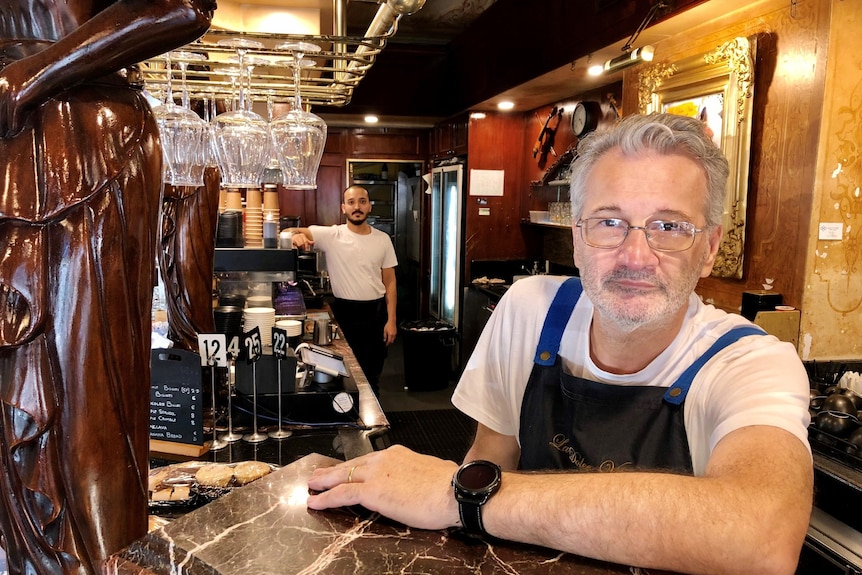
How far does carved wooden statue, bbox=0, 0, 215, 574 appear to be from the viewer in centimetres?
86

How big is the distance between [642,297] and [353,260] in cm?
410

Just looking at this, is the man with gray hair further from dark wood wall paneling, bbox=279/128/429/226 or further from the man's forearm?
dark wood wall paneling, bbox=279/128/429/226

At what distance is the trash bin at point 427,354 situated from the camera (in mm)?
6180

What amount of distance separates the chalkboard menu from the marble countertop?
1.15 metres

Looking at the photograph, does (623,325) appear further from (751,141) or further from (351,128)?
(351,128)

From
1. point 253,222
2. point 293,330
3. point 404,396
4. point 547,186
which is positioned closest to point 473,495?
point 293,330

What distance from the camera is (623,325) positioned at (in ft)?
4.65

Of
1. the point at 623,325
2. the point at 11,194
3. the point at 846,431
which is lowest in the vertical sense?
the point at 846,431

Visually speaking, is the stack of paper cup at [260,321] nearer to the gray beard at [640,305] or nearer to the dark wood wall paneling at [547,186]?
the gray beard at [640,305]

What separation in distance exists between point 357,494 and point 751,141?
301cm

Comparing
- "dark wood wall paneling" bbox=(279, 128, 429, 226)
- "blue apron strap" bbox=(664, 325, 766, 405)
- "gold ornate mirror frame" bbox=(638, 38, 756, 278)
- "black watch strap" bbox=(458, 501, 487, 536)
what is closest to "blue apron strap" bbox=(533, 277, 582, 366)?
"blue apron strap" bbox=(664, 325, 766, 405)

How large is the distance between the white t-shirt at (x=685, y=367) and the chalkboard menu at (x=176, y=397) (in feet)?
3.01

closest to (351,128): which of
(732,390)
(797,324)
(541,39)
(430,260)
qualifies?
(430,260)

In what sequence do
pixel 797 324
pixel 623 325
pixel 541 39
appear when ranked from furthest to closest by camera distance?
pixel 541 39
pixel 797 324
pixel 623 325
